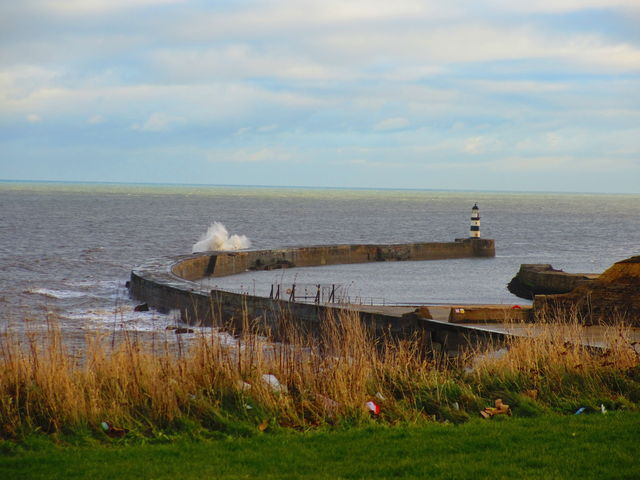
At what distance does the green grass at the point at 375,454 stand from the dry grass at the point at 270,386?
0.50 metres

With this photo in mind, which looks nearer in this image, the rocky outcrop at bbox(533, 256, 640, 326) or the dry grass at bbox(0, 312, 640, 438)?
the dry grass at bbox(0, 312, 640, 438)

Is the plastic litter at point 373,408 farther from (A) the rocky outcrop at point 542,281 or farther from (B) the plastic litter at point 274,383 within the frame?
(A) the rocky outcrop at point 542,281

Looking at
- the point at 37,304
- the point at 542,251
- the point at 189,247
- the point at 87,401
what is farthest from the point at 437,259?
the point at 87,401

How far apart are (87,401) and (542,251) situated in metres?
55.0

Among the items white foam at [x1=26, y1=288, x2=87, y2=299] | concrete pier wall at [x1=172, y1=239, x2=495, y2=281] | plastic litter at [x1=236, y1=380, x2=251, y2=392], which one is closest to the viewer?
plastic litter at [x1=236, y1=380, x2=251, y2=392]

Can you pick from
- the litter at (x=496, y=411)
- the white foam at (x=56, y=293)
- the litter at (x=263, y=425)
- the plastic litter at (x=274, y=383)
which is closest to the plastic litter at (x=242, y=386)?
the plastic litter at (x=274, y=383)

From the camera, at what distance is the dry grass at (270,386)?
8367mm

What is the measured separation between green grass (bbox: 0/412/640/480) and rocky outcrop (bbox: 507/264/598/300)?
2382 centimetres

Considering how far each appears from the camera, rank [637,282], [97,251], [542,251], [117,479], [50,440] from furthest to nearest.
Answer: [542,251] → [97,251] → [637,282] → [50,440] → [117,479]

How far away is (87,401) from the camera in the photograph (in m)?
8.45

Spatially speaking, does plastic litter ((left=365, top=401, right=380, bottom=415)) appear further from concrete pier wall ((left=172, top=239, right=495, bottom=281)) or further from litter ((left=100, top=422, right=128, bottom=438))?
concrete pier wall ((left=172, top=239, right=495, bottom=281))

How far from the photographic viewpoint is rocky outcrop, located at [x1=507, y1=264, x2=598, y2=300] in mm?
31484

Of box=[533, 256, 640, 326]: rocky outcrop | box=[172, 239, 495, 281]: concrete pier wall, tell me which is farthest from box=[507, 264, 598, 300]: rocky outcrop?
box=[533, 256, 640, 326]: rocky outcrop

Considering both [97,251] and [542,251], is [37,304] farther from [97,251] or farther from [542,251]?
[542,251]
